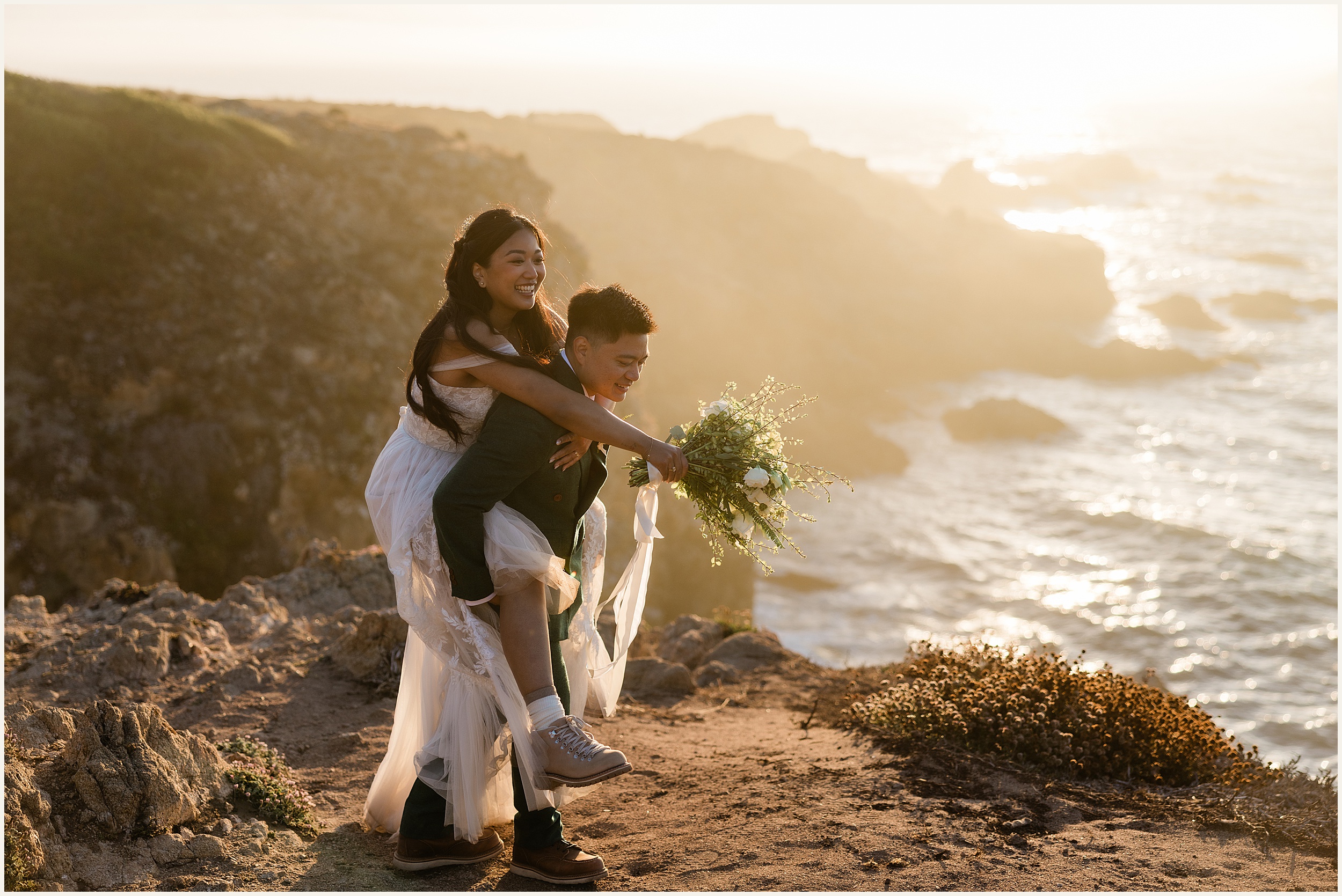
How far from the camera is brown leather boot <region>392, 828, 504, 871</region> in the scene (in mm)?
4492

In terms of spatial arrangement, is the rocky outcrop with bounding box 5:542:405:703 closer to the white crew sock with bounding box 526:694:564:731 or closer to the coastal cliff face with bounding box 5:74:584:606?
the white crew sock with bounding box 526:694:564:731

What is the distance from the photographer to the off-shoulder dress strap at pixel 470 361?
4184mm

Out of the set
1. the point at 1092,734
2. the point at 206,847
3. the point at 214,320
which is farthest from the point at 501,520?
the point at 214,320

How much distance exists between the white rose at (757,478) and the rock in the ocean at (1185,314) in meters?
71.0

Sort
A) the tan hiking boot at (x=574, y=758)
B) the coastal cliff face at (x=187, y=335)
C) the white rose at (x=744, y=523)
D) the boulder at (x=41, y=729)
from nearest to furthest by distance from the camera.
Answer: the tan hiking boot at (x=574, y=758)
the white rose at (x=744, y=523)
the boulder at (x=41, y=729)
the coastal cliff face at (x=187, y=335)

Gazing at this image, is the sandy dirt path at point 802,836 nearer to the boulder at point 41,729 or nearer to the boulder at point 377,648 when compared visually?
the boulder at point 377,648

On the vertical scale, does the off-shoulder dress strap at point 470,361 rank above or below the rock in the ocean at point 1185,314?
below

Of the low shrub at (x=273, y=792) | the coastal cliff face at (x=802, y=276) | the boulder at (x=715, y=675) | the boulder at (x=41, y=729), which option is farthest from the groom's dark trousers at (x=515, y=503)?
the coastal cliff face at (x=802, y=276)

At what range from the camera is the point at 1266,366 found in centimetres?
5816

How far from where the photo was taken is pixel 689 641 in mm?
9594

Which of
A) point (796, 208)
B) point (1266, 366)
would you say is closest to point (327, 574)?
point (796, 208)

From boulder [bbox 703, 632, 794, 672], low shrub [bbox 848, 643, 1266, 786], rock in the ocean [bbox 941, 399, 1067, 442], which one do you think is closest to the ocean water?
rock in the ocean [bbox 941, 399, 1067, 442]

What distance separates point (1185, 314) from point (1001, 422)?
29.0 meters

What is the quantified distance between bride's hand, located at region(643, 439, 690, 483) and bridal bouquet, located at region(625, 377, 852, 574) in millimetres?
186
